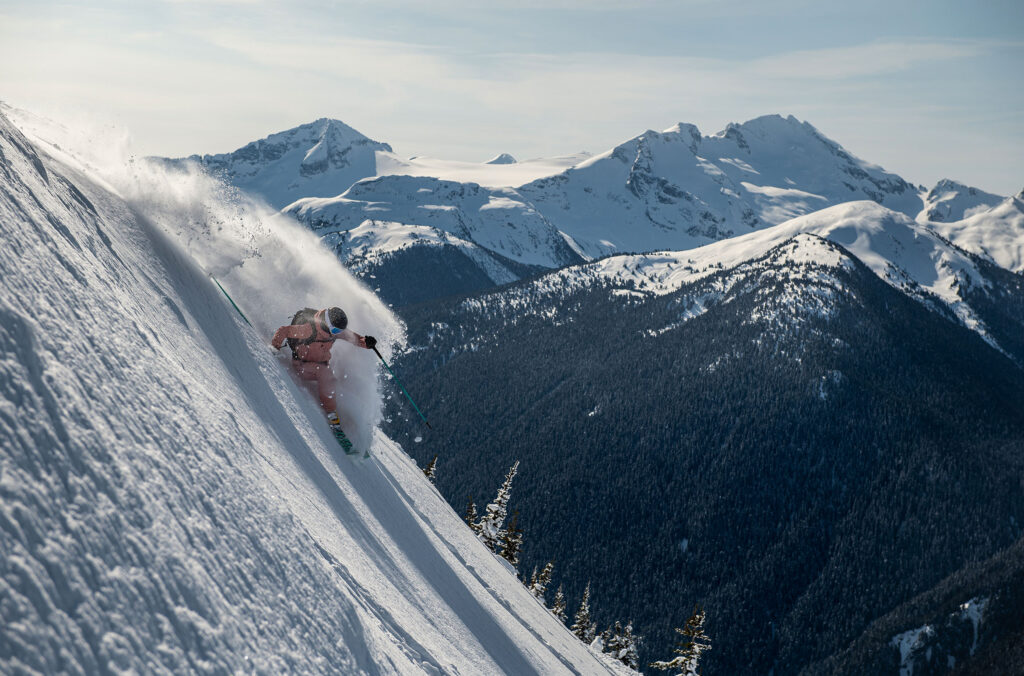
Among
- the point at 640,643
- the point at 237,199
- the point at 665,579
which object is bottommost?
the point at 640,643

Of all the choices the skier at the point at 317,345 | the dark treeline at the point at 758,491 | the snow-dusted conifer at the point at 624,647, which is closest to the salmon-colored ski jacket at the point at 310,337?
the skier at the point at 317,345

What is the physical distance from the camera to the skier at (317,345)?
13398 millimetres

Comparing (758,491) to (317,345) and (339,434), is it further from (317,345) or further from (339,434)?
(317,345)

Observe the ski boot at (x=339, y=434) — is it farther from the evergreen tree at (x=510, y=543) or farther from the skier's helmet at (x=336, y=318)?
the evergreen tree at (x=510, y=543)

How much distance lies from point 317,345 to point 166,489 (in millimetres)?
8115

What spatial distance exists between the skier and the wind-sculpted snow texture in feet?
1.88

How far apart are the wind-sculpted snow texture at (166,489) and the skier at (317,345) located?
1.88 ft

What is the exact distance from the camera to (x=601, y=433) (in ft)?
615

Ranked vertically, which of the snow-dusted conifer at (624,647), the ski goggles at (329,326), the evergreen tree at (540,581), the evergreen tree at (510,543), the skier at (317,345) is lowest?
the snow-dusted conifer at (624,647)

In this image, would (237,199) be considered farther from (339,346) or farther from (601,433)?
(601,433)

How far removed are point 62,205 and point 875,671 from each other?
143 metres

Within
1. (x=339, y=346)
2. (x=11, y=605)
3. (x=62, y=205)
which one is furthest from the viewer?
(x=339, y=346)

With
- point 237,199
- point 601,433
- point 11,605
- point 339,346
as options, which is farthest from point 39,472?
point 601,433

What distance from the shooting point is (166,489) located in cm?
554
